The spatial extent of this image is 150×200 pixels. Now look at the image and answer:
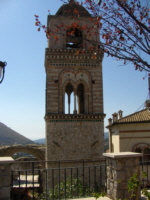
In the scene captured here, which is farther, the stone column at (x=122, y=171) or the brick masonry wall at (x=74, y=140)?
the brick masonry wall at (x=74, y=140)

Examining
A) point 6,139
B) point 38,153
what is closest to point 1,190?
point 38,153

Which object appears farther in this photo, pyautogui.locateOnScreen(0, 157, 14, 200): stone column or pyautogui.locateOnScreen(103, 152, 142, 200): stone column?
pyautogui.locateOnScreen(103, 152, 142, 200): stone column

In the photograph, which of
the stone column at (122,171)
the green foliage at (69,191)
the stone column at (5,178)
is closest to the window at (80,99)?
the green foliage at (69,191)

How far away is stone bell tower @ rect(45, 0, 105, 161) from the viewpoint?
44.2 ft

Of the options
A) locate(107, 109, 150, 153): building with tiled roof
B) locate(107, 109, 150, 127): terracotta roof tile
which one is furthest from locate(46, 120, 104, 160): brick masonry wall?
locate(107, 109, 150, 127): terracotta roof tile

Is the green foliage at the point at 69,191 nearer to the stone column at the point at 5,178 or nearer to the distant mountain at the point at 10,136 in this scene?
the stone column at the point at 5,178

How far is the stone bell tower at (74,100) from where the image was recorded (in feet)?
44.2

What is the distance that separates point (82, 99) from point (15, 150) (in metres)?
9.62

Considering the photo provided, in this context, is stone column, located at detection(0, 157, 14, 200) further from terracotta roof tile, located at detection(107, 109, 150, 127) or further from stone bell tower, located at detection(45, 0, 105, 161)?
terracotta roof tile, located at detection(107, 109, 150, 127)

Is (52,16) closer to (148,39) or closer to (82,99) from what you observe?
(82,99)

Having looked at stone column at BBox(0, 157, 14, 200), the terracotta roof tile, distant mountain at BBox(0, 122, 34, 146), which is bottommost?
distant mountain at BBox(0, 122, 34, 146)

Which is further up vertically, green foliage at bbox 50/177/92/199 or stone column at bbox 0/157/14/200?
stone column at bbox 0/157/14/200

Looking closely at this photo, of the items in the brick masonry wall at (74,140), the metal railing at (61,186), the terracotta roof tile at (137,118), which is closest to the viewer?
the metal railing at (61,186)

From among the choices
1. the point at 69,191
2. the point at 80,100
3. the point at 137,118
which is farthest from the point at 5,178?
the point at 80,100
